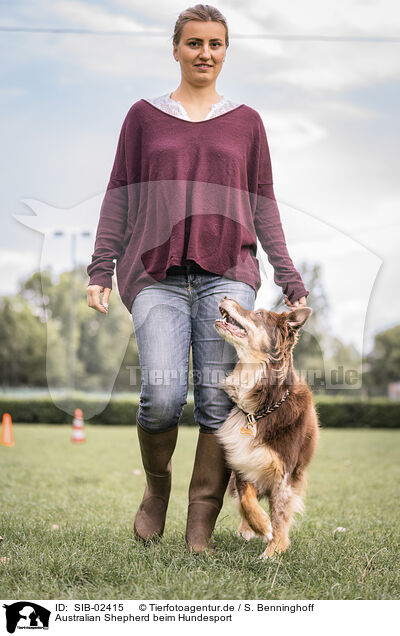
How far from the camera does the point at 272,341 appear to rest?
8.81 feet

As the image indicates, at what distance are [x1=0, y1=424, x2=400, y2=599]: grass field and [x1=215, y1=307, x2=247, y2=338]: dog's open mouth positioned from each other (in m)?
0.93

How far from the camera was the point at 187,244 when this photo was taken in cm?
254

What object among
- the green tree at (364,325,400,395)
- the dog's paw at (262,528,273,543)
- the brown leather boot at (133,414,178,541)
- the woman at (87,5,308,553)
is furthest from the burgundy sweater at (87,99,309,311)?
the green tree at (364,325,400,395)

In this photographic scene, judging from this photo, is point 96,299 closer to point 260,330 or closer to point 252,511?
point 260,330

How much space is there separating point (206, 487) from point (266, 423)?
1.29ft

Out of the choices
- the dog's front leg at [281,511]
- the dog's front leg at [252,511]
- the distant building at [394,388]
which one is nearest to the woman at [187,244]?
the dog's front leg at [252,511]

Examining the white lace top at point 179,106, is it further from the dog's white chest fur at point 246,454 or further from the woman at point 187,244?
the dog's white chest fur at point 246,454

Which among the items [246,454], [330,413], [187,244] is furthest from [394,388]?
[187,244]

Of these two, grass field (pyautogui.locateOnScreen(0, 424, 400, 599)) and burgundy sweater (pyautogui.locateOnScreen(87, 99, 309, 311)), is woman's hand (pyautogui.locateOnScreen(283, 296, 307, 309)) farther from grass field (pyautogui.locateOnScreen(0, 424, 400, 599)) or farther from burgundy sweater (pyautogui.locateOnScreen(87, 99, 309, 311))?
grass field (pyautogui.locateOnScreen(0, 424, 400, 599))

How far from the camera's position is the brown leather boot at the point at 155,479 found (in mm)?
2631

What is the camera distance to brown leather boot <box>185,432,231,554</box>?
8.43ft

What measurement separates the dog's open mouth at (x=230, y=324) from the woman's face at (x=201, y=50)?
1.04 meters
